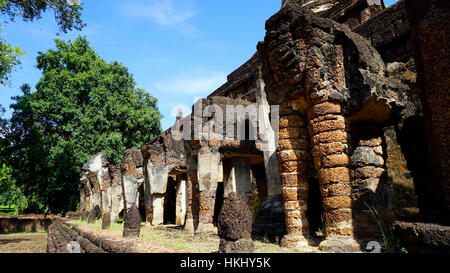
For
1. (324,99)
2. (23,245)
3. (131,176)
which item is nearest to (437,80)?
(324,99)

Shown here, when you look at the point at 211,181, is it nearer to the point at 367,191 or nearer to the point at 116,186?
the point at 367,191

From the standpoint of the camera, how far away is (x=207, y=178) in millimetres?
7457

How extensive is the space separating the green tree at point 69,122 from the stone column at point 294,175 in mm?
17689

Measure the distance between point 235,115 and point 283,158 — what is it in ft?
9.48

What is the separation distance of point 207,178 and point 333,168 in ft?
11.8

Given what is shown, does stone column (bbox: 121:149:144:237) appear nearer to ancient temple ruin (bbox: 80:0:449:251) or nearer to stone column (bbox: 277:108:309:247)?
ancient temple ruin (bbox: 80:0:449:251)

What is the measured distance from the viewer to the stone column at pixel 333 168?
13.9ft

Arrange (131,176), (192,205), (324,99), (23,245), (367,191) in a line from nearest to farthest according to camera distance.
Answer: (367,191) → (324,99) → (192,205) → (131,176) → (23,245)

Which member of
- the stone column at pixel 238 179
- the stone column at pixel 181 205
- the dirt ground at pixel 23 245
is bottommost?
the dirt ground at pixel 23 245

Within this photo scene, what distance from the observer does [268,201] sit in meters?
6.98

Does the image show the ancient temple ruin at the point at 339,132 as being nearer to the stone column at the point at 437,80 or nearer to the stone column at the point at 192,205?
the stone column at the point at 437,80

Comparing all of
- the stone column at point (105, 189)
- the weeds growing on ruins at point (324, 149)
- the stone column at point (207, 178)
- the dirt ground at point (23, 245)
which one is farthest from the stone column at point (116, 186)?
the stone column at point (207, 178)

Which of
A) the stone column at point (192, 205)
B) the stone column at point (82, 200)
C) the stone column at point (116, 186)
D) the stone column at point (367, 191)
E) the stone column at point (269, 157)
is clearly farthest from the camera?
the stone column at point (82, 200)

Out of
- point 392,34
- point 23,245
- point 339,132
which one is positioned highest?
point 392,34
